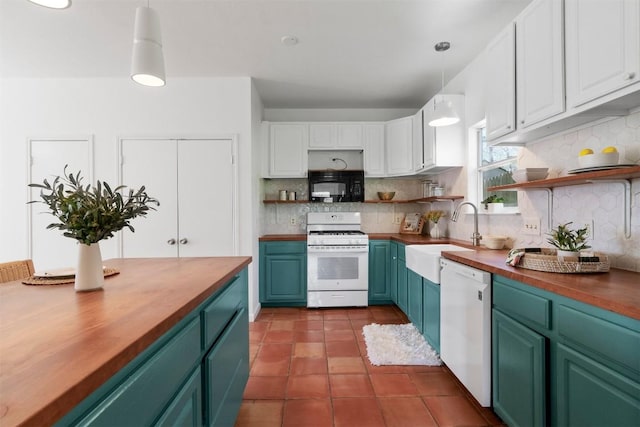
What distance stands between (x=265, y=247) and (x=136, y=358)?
2.99 meters

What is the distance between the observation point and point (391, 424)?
1.75 m

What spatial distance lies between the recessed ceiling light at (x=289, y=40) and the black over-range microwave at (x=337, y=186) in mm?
1718

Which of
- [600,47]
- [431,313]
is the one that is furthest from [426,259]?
[600,47]

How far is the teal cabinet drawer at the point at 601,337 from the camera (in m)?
0.96

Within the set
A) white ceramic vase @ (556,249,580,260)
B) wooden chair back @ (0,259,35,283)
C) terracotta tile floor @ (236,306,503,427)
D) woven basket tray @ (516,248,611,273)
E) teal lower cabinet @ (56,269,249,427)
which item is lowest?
terracotta tile floor @ (236,306,503,427)

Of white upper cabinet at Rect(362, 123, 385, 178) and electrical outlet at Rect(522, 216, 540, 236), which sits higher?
white upper cabinet at Rect(362, 123, 385, 178)

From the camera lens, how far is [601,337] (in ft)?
3.49

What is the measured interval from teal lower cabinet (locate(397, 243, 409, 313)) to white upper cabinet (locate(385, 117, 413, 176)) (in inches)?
42.0

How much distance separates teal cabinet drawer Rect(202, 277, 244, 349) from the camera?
1.24 meters

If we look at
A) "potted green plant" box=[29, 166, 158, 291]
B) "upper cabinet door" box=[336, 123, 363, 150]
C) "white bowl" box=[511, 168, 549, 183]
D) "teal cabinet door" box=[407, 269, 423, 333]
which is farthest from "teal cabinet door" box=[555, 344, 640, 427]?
"upper cabinet door" box=[336, 123, 363, 150]

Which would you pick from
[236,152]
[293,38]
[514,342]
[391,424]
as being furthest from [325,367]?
[293,38]

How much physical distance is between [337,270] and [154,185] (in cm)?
232

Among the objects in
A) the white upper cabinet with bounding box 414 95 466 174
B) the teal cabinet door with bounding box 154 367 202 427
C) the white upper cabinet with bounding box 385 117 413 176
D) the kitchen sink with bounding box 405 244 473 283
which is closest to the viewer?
the teal cabinet door with bounding box 154 367 202 427

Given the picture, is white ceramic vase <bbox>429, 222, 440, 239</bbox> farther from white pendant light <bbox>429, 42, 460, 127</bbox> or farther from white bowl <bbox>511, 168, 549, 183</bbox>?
white bowl <bbox>511, 168, 549, 183</bbox>
